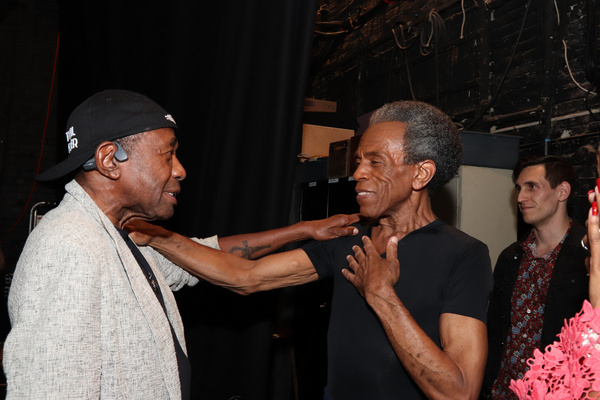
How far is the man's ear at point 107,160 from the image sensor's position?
1.28 metres

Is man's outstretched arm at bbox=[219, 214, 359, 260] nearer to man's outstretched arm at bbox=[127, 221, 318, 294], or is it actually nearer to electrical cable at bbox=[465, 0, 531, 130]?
man's outstretched arm at bbox=[127, 221, 318, 294]

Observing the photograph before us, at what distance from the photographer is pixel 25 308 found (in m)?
1.04

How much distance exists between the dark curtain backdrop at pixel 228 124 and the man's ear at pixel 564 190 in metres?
1.64

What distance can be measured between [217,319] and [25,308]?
4.81 ft

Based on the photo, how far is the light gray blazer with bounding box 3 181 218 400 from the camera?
1015 mm

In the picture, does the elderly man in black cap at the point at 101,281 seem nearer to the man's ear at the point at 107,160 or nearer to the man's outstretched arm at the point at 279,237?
the man's ear at the point at 107,160

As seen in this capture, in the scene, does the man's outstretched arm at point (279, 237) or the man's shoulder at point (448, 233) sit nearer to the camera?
the man's shoulder at point (448, 233)

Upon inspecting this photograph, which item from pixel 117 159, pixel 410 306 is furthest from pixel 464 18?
pixel 117 159

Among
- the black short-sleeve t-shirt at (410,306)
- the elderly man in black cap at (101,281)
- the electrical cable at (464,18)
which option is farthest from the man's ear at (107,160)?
the electrical cable at (464,18)

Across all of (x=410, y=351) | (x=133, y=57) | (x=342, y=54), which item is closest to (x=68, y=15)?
(x=133, y=57)

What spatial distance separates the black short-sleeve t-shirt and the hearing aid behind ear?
Answer: 807 mm

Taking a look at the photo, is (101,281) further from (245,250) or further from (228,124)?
(228,124)

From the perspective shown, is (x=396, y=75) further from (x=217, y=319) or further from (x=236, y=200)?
(x=217, y=319)

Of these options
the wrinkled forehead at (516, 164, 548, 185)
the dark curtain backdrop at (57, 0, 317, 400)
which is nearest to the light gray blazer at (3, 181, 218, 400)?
the dark curtain backdrop at (57, 0, 317, 400)
